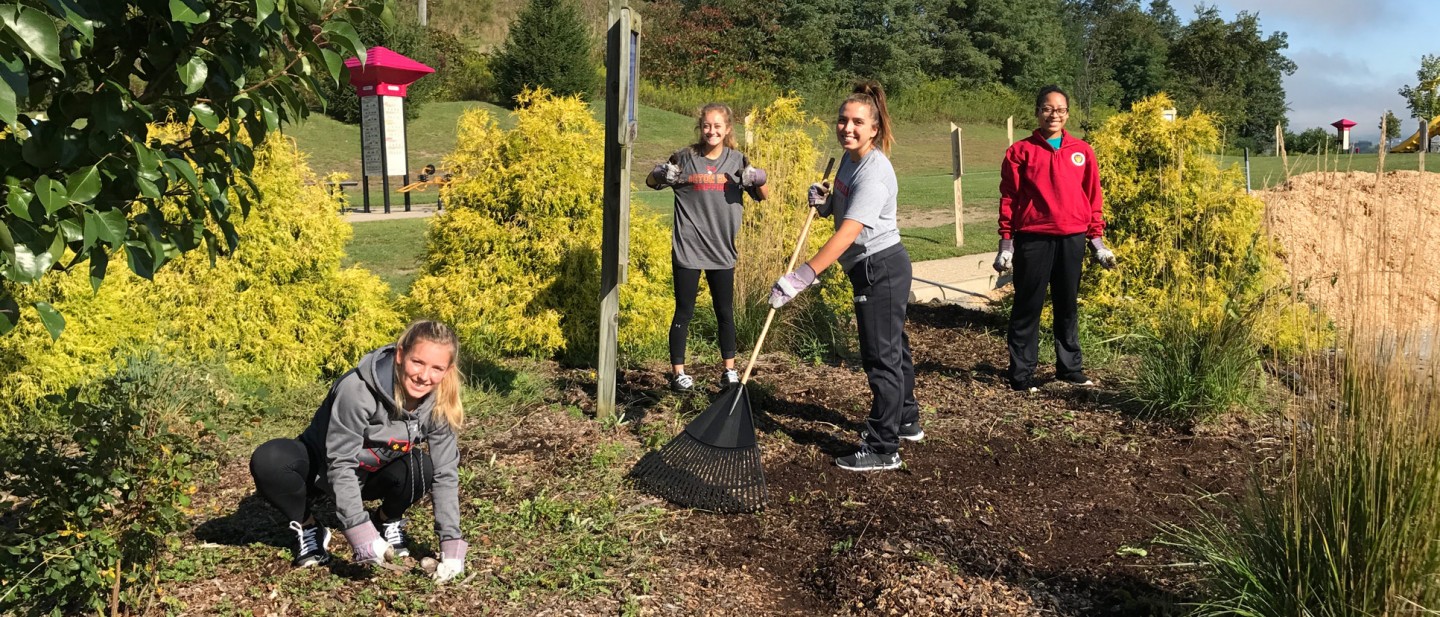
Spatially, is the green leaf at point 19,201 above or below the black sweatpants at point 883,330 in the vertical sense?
above

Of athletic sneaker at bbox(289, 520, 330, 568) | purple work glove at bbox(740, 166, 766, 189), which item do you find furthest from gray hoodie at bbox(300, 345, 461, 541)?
purple work glove at bbox(740, 166, 766, 189)

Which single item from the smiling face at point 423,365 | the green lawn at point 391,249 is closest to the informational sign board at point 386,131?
the green lawn at point 391,249

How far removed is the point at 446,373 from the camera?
3467 millimetres

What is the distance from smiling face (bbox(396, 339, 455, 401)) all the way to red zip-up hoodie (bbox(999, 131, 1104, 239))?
3348mm

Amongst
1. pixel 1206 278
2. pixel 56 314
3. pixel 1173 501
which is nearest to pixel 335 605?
pixel 56 314

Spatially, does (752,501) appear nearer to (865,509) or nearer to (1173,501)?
(865,509)

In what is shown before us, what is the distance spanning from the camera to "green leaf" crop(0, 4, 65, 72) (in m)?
1.70

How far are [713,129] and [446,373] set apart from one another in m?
2.52

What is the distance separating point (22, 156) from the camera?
6.91 ft

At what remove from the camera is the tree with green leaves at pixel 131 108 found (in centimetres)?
207

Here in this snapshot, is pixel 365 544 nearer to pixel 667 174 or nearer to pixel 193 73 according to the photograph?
pixel 193 73

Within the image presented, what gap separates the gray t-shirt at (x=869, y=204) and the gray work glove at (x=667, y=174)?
1.15m

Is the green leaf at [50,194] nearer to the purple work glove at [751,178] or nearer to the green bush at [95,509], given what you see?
the green bush at [95,509]

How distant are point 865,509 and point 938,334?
337cm
